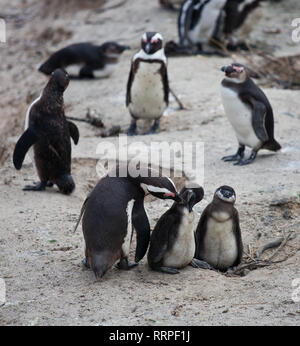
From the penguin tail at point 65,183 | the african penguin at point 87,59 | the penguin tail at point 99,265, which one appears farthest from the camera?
the african penguin at point 87,59

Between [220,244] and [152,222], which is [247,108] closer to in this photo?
[152,222]

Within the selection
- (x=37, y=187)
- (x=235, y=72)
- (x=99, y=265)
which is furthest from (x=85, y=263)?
(x=235, y=72)

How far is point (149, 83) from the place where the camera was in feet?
23.3

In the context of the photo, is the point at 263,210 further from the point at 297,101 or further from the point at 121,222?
the point at 297,101

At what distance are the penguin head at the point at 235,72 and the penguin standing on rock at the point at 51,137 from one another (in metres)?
1.40

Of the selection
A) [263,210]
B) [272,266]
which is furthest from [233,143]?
[272,266]

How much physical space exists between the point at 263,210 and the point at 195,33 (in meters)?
5.48

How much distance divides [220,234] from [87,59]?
530cm

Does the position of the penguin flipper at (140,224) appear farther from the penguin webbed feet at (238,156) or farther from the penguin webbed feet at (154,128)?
the penguin webbed feet at (154,128)

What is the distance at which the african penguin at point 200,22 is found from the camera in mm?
9859

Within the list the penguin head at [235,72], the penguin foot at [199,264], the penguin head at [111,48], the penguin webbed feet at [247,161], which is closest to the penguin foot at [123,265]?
the penguin foot at [199,264]

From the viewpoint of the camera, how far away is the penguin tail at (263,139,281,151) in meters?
5.99

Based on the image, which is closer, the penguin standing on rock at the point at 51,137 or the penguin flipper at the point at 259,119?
the penguin standing on rock at the point at 51,137

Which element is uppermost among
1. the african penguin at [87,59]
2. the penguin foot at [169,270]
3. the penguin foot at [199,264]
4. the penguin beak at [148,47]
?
the penguin foot at [169,270]
